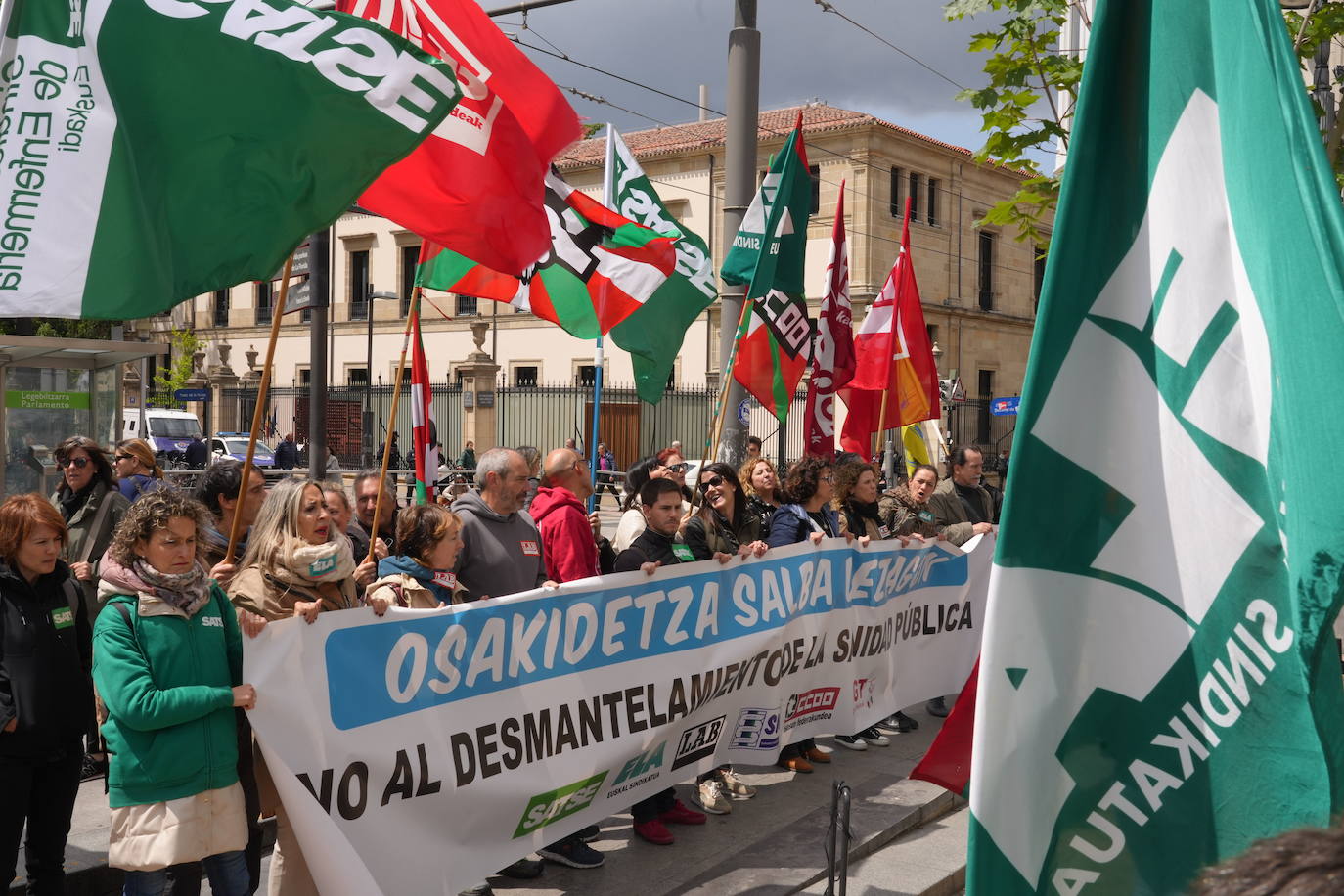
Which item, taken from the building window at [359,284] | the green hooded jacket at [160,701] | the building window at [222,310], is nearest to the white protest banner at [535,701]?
the green hooded jacket at [160,701]

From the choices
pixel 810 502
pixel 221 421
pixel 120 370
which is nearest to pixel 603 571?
pixel 810 502

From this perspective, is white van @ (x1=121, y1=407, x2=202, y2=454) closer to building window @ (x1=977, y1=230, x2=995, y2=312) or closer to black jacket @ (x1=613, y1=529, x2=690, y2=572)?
building window @ (x1=977, y1=230, x2=995, y2=312)

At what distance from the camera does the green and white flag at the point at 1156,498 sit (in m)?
1.83

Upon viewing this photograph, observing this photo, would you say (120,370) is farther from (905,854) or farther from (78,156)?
(905,854)

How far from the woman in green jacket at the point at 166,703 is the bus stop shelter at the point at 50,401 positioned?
15.9 ft

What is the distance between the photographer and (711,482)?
264 inches

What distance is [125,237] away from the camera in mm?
3637

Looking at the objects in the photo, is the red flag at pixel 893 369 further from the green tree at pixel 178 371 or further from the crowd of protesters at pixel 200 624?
the green tree at pixel 178 371

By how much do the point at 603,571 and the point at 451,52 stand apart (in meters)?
2.86

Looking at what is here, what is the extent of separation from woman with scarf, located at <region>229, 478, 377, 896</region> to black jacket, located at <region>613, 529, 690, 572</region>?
1.70 metres

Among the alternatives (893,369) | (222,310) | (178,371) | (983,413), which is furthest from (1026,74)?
(222,310)

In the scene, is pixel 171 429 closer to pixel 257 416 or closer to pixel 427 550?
pixel 427 550

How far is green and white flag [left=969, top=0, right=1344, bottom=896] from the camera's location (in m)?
1.83

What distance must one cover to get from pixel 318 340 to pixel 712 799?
3821 millimetres
